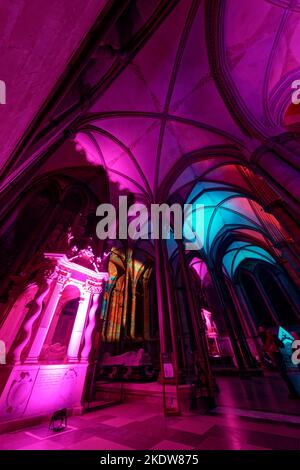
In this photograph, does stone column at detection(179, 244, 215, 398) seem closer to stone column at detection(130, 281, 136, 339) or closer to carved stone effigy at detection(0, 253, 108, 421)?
carved stone effigy at detection(0, 253, 108, 421)

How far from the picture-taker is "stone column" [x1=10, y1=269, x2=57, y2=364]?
4.55m

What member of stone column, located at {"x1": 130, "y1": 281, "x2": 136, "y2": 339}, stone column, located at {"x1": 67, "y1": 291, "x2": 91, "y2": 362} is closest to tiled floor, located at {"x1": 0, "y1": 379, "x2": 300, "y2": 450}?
stone column, located at {"x1": 67, "y1": 291, "x2": 91, "y2": 362}

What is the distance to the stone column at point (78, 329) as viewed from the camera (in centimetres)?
557

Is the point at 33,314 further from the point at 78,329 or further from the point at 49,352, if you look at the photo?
the point at 78,329

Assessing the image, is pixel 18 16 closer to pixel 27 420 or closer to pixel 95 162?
pixel 27 420

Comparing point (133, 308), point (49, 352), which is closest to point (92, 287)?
point (49, 352)

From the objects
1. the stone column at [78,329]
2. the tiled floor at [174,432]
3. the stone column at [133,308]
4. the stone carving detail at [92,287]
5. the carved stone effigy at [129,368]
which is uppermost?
the stone column at [133,308]

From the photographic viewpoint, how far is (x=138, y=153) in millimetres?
10086

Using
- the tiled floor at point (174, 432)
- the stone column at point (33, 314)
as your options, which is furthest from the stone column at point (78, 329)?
the tiled floor at point (174, 432)

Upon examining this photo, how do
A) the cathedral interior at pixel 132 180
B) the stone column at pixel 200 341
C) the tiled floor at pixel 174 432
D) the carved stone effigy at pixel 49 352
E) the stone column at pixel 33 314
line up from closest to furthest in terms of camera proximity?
the tiled floor at pixel 174 432, the cathedral interior at pixel 132 180, the carved stone effigy at pixel 49 352, the stone column at pixel 33 314, the stone column at pixel 200 341

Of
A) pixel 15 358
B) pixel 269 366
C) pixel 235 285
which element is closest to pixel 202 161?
pixel 15 358

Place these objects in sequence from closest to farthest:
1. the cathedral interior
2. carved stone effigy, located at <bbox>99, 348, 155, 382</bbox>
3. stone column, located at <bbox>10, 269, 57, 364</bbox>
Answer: the cathedral interior, stone column, located at <bbox>10, 269, 57, 364</bbox>, carved stone effigy, located at <bbox>99, 348, 155, 382</bbox>

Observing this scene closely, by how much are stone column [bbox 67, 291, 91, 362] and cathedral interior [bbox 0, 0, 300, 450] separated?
4cm

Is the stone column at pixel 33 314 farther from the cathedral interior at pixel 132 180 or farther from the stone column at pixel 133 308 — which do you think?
the stone column at pixel 133 308
